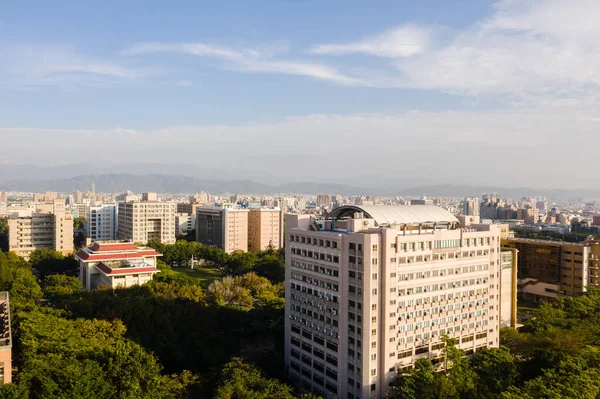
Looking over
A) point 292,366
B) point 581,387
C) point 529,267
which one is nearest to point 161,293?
point 292,366

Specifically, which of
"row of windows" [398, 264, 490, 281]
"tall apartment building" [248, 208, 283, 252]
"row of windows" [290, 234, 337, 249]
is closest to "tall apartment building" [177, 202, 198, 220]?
"tall apartment building" [248, 208, 283, 252]

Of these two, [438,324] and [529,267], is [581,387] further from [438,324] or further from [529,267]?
[529,267]

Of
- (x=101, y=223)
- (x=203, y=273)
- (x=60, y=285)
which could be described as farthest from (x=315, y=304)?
(x=101, y=223)

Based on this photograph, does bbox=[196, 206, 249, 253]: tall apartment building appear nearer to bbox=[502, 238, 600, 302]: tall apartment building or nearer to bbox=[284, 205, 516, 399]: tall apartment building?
bbox=[502, 238, 600, 302]: tall apartment building

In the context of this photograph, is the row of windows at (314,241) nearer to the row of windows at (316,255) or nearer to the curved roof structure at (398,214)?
the row of windows at (316,255)

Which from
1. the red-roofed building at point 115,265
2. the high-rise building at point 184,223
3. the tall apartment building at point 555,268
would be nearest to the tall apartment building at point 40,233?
the red-roofed building at point 115,265

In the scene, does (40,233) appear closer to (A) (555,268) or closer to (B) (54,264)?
(B) (54,264)
